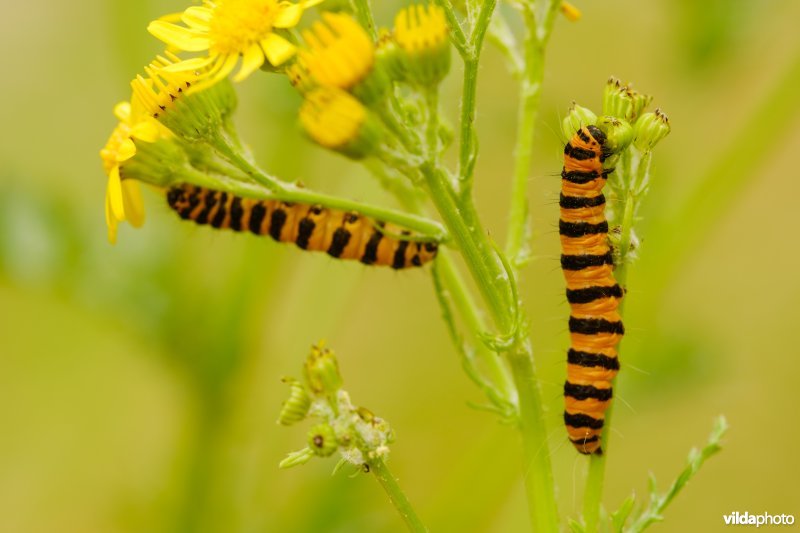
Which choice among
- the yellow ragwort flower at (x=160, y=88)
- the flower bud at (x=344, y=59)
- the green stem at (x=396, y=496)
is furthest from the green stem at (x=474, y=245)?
the yellow ragwort flower at (x=160, y=88)

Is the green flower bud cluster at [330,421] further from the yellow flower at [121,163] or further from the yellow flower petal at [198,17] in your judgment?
the yellow flower petal at [198,17]

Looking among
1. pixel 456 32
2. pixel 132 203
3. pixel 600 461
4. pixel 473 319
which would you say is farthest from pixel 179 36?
pixel 600 461

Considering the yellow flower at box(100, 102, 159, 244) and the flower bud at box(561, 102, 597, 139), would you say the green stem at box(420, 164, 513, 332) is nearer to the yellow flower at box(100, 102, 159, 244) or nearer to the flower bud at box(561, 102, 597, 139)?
the flower bud at box(561, 102, 597, 139)

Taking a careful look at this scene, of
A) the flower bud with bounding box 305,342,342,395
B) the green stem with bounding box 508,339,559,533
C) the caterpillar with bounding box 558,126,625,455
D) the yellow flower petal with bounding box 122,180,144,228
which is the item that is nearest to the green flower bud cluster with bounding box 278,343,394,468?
the flower bud with bounding box 305,342,342,395

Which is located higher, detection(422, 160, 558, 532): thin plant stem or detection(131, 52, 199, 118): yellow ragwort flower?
detection(131, 52, 199, 118): yellow ragwort flower

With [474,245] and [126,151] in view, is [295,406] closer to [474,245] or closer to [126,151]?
[474,245]
